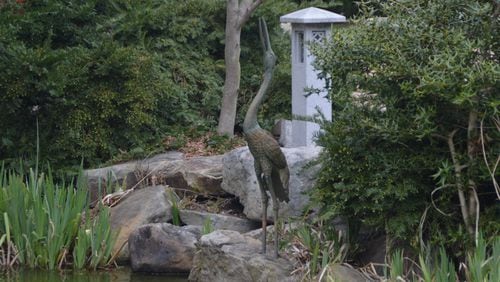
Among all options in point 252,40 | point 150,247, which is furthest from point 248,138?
point 252,40

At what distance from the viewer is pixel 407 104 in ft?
24.0

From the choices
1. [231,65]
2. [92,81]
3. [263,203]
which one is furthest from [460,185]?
[92,81]

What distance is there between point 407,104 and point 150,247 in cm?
308

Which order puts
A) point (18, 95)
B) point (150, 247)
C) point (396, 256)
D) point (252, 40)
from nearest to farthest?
point (396, 256)
point (150, 247)
point (18, 95)
point (252, 40)

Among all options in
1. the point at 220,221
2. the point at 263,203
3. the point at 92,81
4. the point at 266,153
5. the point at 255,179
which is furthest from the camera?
the point at 92,81

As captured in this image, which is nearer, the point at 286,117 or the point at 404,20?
the point at 404,20

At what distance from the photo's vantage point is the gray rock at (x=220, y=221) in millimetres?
10133

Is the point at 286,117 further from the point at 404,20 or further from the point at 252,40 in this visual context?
the point at 404,20

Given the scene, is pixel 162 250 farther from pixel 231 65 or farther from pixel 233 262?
pixel 231 65

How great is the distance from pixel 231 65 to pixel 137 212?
2936 millimetres

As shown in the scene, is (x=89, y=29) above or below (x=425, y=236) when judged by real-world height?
above

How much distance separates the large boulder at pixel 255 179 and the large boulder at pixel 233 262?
3.45 ft

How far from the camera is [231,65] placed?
40.2ft

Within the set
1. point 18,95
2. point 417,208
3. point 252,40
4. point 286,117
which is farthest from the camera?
point 252,40
